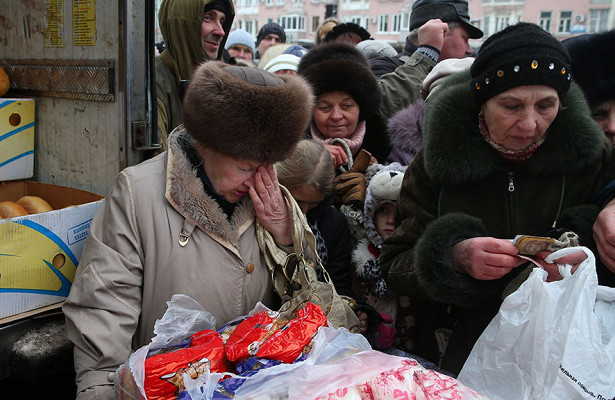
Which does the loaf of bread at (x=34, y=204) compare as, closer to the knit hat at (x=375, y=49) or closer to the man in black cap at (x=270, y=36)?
the knit hat at (x=375, y=49)

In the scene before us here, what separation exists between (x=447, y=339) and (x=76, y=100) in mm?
2069

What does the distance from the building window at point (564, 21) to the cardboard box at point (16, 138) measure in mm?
43519

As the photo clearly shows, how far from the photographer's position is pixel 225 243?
5.50 feet

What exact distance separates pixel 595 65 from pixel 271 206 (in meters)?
1.44

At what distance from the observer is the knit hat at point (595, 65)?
1.95 metres

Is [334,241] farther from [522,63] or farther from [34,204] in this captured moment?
[34,204]

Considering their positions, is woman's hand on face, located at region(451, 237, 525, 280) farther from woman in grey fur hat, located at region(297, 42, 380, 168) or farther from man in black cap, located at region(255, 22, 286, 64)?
man in black cap, located at region(255, 22, 286, 64)

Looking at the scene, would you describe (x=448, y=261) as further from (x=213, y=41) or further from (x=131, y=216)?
(x=213, y=41)

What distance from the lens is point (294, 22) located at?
151ft

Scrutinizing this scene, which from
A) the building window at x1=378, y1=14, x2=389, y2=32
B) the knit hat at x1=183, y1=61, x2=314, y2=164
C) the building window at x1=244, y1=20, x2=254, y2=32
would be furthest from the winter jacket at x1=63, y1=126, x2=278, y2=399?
the building window at x1=244, y1=20, x2=254, y2=32

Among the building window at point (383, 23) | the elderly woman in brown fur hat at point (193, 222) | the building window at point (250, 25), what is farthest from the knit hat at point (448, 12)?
the building window at point (250, 25)

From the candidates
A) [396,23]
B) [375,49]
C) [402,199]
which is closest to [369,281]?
[402,199]

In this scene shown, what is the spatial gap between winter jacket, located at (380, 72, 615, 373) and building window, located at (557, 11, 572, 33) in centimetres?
4322

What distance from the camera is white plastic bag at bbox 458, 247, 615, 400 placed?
133 cm
